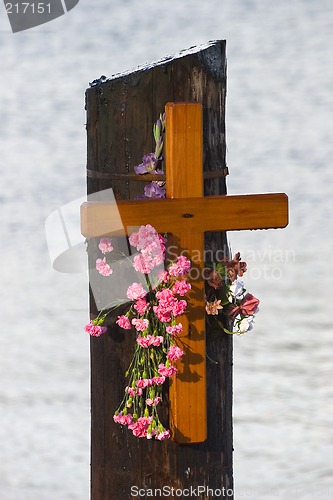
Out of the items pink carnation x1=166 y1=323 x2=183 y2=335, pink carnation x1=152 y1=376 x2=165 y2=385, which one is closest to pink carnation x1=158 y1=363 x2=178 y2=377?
pink carnation x1=152 y1=376 x2=165 y2=385

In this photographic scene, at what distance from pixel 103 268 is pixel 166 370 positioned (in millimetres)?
438

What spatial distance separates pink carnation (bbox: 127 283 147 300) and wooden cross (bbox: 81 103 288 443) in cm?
17

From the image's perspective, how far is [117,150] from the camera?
4.40 m

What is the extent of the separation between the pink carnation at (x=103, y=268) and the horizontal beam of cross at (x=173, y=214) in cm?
14

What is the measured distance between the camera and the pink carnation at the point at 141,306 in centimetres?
429

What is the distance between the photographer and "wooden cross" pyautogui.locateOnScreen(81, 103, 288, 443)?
424 cm

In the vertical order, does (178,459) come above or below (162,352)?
below

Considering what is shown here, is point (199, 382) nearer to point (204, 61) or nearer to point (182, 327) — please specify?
point (182, 327)

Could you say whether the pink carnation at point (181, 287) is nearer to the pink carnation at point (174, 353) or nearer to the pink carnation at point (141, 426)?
the pink carnation at point (174, 353)

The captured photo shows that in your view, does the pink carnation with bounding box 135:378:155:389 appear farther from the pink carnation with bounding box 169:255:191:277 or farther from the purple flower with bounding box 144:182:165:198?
the purple flower with bounding box 144:182:165:198

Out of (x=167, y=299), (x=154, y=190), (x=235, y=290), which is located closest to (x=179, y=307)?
(x=167, y=299)

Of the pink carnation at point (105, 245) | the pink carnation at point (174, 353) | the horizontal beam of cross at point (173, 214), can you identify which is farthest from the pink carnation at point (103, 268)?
the pink carnation at point (174, 353)

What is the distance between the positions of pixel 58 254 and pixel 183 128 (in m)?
0.71

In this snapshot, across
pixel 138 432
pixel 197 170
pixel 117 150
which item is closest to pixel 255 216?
pixel 197 170
